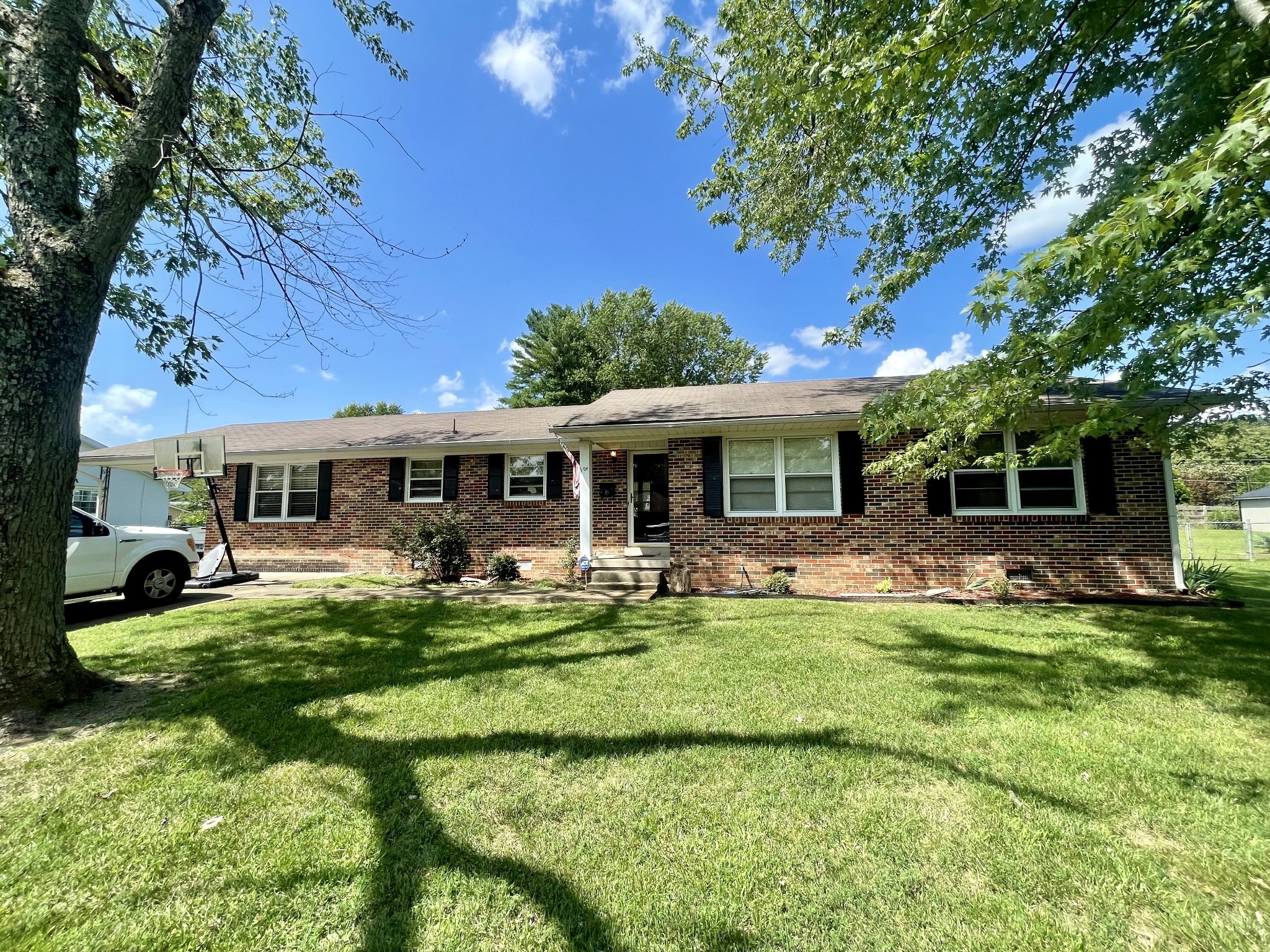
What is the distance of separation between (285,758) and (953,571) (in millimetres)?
8858

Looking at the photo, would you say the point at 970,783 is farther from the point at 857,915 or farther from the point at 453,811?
the point at 453,811

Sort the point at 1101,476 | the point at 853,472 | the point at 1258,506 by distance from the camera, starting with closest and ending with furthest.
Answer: the point at 1101,476, the point at 853,472, the point at 1258,506

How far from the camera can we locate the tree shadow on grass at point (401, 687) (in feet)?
6.72

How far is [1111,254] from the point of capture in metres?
2.89

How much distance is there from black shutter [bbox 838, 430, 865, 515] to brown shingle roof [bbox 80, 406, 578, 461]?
5529 mm

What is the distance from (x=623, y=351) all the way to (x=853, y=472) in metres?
22.3

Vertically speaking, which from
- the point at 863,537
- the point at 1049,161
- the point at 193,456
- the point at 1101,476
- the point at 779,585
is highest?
the point at 1049,161

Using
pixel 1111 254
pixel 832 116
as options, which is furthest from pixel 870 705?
pixel 832 116

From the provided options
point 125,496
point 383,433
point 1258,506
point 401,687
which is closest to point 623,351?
point 383,433

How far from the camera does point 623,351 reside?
2889 cm

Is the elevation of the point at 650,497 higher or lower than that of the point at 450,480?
lower

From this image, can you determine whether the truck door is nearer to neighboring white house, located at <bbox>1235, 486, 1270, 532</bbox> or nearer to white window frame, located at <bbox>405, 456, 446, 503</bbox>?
white window frame, located at <bbox>405, 456, 446, 503</bbox>

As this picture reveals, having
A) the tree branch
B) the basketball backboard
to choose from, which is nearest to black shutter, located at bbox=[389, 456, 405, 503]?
the basketball backboard

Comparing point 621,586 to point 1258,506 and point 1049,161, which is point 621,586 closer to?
point 1049,161
